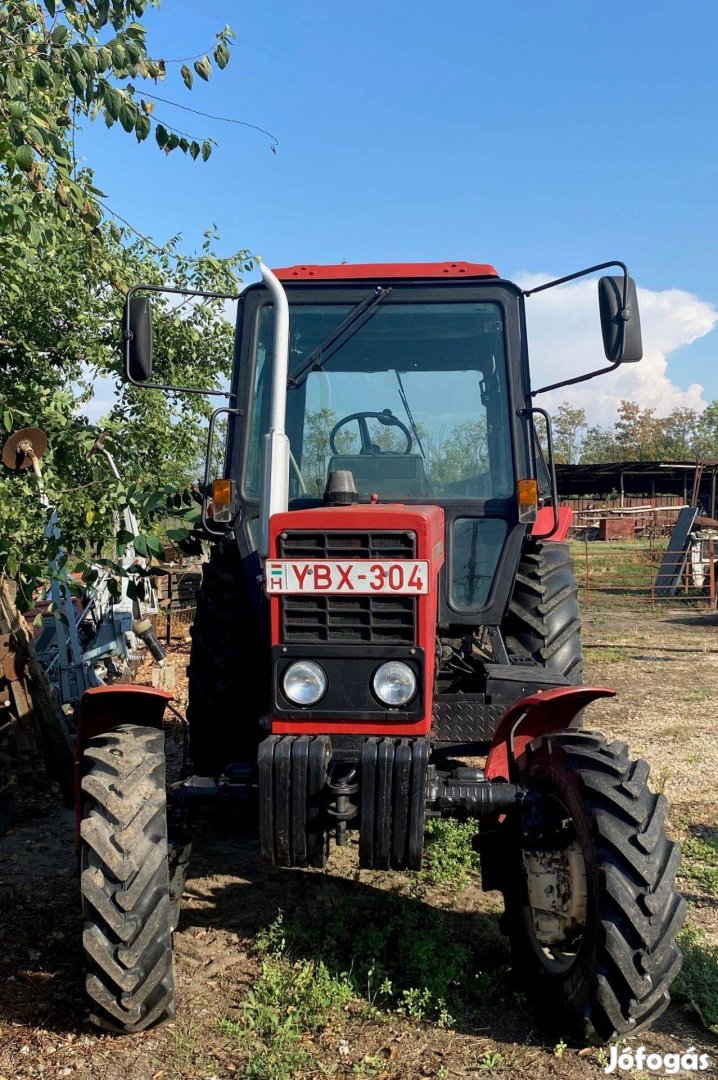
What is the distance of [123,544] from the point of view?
4316mm

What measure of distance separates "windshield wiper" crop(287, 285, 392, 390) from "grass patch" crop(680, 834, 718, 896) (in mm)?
3010

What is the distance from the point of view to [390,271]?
4391 mm

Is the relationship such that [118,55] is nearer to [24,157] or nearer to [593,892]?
[24,157]

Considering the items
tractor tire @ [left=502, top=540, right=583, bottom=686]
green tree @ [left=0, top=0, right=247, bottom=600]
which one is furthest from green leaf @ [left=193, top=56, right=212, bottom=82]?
tractor tire @ [left=502, top=540, right=583, bottom=686]

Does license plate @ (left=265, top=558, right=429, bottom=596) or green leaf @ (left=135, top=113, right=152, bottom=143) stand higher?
green leaf @ (left=135, top=113, right=152, bottom=143)

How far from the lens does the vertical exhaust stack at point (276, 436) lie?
349 centimetres

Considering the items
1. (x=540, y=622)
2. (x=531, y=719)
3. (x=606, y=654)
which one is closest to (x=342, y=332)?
(x=540, y=622)

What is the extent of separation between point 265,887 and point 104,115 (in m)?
3.66

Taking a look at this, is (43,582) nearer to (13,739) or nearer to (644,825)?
(13,739)

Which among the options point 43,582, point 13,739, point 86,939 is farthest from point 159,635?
point 86,939

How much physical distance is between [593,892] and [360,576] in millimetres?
1281

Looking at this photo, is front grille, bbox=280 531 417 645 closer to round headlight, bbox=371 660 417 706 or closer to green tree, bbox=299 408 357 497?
round headlight, bbox=371 660 417 706

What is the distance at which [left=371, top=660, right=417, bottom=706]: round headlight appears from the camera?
10.8 feet

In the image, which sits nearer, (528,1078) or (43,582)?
(528,1078)
